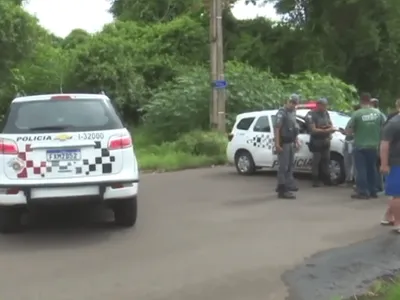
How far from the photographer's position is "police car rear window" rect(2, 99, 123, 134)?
9141mm

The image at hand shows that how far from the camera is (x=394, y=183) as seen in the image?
917 centimetres

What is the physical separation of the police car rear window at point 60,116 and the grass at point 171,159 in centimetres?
921

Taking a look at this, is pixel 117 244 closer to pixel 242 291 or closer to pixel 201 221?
pixel 201 221

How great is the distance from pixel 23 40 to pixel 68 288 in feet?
80.5

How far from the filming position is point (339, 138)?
14.6m

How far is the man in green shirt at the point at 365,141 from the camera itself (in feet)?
40.2

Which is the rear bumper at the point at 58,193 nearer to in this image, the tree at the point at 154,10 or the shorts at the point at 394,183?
the shorts at the point at 394,183

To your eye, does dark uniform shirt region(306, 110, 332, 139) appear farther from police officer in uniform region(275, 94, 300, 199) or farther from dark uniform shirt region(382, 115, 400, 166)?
dark uniform shirt region(382, 115, 400, 166)

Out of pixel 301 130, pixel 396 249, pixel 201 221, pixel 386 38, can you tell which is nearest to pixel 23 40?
pixel 386 38

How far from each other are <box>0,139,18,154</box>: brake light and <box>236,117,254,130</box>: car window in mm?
8489

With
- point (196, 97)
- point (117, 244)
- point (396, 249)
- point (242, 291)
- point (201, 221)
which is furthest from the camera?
point (196, 97)

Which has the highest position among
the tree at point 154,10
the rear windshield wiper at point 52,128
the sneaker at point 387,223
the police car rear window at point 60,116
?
the tree at point 154,10

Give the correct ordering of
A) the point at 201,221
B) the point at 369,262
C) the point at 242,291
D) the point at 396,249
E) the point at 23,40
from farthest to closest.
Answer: the point at 23,40
the point at 201,221
the point at 396,249
the point at 369,262
the point at 242,291

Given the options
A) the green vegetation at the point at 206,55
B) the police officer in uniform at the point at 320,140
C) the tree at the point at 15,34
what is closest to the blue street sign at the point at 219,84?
the green vegetation at the point at 206,55
